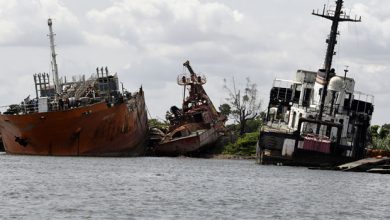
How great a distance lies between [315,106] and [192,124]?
28.1 metres

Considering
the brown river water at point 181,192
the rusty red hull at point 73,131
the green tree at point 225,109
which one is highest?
the green tree at point 225,109

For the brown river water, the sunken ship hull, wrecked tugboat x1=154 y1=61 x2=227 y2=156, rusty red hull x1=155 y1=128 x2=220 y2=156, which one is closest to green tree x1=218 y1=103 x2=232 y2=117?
wrecked tugboat x1=154 y1=61 x2=227 y2=156

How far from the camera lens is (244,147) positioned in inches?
4739

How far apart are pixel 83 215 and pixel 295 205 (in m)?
11.5

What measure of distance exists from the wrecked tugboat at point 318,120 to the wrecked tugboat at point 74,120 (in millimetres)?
12164

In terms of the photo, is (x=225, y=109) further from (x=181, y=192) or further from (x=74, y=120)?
(x=181, y=192)

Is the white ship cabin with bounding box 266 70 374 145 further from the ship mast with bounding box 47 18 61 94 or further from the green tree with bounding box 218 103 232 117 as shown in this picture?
the green tree with bounding box 218 103 232 117

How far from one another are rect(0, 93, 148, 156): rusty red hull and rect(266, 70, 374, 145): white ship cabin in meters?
12.2

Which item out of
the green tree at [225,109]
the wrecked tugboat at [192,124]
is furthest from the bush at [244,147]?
the green tree at [225,109]

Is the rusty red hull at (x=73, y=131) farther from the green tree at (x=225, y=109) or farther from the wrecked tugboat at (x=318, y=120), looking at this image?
the green tree at (x=225, y=109)

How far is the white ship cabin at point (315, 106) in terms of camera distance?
3462 inches

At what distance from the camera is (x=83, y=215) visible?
47969mm

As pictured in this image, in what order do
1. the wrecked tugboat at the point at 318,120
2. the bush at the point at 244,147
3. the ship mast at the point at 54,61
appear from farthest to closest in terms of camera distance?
the bush at the point at 244,147 < the ship mast at the point at 54,61 < the wrecked tugboat at the point at 318,120

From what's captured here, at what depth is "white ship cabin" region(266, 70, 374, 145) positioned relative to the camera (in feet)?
289
